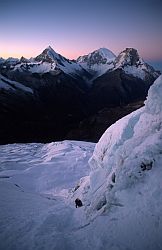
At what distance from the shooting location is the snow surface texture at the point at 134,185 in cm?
946

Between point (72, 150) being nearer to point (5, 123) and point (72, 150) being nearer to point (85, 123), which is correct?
point (85, 123)

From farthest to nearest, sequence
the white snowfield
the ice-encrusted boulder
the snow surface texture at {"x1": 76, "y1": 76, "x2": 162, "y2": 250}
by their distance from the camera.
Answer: the ice-encrusted boulder
the white snowfield
the snow surface texture at {"x1": 76, "y1": 76, "x2": 162, "y2": 250}

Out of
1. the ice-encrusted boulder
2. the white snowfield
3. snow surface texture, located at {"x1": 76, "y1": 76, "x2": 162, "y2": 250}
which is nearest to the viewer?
snow surface texture, located at {"x1": 76, "y1": 76, "x2": 162, "y2": 250}

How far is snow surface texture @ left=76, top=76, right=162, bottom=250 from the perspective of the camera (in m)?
9.46

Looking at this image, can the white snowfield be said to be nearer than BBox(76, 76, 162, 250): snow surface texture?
No

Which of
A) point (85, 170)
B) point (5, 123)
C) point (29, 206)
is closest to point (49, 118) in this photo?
point (5, 123)

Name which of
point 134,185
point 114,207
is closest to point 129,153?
point 134,185

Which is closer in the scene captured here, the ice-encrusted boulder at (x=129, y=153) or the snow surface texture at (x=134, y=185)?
the snow surface texture at (x=134, y=185)

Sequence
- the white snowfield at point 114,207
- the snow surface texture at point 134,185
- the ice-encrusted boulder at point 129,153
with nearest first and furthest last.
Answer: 1. the snow surface texture at point 134,185
2. the white snowfield at point 114,207
3. the ice-encrusted boulder at point 129,153

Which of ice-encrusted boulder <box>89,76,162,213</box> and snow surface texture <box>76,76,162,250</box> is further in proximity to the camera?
ice-encrusted boulder <box>89,76,162,213</box>

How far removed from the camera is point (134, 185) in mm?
11148

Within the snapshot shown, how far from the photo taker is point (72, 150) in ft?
150

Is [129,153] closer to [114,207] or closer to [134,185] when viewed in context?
[134,185]

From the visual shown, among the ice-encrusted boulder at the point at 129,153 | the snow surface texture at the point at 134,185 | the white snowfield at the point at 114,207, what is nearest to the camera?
the snow surface texture at the point at 134,185
